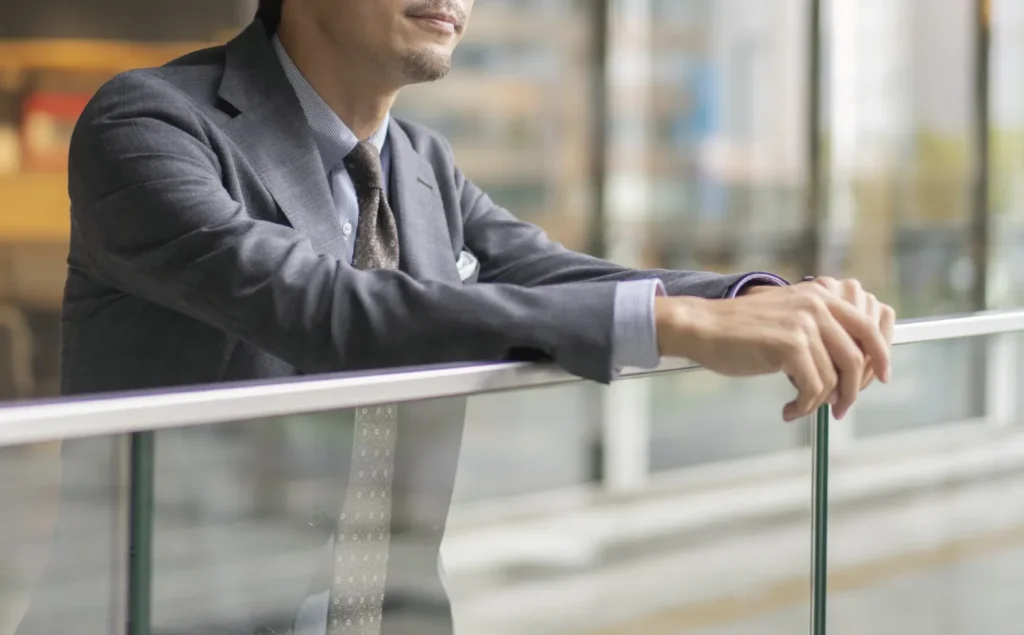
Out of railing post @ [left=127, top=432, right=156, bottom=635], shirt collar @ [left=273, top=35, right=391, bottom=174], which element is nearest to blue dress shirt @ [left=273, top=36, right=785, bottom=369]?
shirt collar @ [left=273, top=35, right=391, bottom=174]

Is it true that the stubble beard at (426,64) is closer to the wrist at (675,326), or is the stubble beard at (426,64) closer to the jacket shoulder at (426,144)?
the jacket shoulder at (426,144)

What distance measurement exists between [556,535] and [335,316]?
0.32 m

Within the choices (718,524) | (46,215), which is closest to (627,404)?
(718,524)

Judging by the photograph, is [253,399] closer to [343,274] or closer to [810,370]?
[343,274]

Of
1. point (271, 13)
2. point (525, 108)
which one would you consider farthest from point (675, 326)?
point (525, 108)

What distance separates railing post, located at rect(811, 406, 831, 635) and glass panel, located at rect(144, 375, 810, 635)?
14 mm

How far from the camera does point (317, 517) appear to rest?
100 centimetres

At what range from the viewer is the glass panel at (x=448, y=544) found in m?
0.93

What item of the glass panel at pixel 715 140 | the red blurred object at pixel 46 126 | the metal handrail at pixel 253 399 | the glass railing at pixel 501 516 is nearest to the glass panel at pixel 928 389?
the glass railing at pixel 501 516

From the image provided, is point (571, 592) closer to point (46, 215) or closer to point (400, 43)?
point (400, 43)

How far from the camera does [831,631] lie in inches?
58.3

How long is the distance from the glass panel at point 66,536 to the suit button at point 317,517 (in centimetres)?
16

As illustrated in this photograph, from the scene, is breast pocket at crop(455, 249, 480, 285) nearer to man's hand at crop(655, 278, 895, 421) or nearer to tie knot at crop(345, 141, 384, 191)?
tie knot at crop(345, 141, 384, 191)

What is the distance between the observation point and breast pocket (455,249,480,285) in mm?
1697
